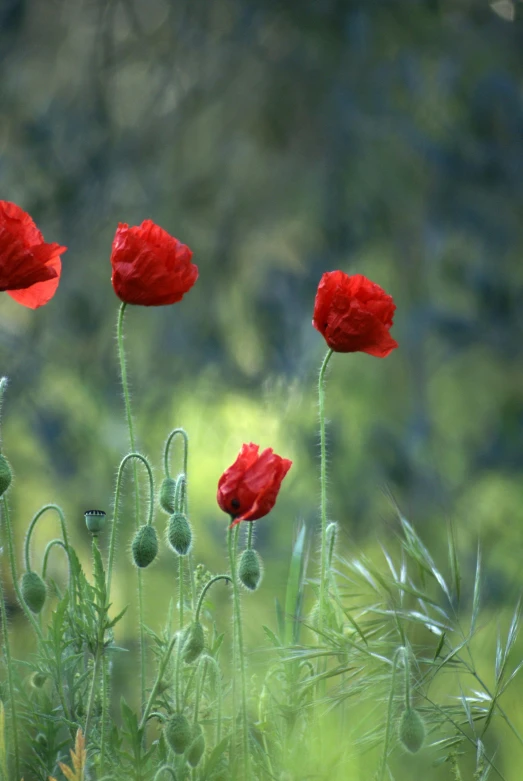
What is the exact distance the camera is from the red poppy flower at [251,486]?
741 mm

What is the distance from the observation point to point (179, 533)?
824mm

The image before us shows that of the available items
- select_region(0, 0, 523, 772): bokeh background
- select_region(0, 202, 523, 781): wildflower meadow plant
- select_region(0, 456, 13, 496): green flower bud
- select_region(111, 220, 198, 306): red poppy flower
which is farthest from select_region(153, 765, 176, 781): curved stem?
select_region(0, 0, 523, 772): bokeh background

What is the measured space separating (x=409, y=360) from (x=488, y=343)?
0.18 m

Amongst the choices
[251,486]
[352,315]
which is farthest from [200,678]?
[352,315]

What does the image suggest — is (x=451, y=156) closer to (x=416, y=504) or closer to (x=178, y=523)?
(x=416, y=504)

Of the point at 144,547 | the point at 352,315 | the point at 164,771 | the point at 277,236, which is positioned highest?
the point at 277,236

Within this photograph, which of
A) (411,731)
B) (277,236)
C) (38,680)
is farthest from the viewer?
(277,236)

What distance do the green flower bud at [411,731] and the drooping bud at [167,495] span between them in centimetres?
26

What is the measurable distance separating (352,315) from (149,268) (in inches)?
6.0

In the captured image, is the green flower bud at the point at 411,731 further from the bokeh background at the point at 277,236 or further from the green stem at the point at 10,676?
the bokeh background at the point at 277,236

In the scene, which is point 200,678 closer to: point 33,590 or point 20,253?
point 33,590

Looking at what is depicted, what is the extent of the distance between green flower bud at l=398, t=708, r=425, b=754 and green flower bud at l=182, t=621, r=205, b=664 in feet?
0.48

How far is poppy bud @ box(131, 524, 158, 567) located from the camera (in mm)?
822

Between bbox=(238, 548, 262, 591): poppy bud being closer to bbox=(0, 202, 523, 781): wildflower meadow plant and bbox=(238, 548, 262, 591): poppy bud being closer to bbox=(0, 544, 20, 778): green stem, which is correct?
bbox=(0, 202, 523, 781): wildflower meadow plant
